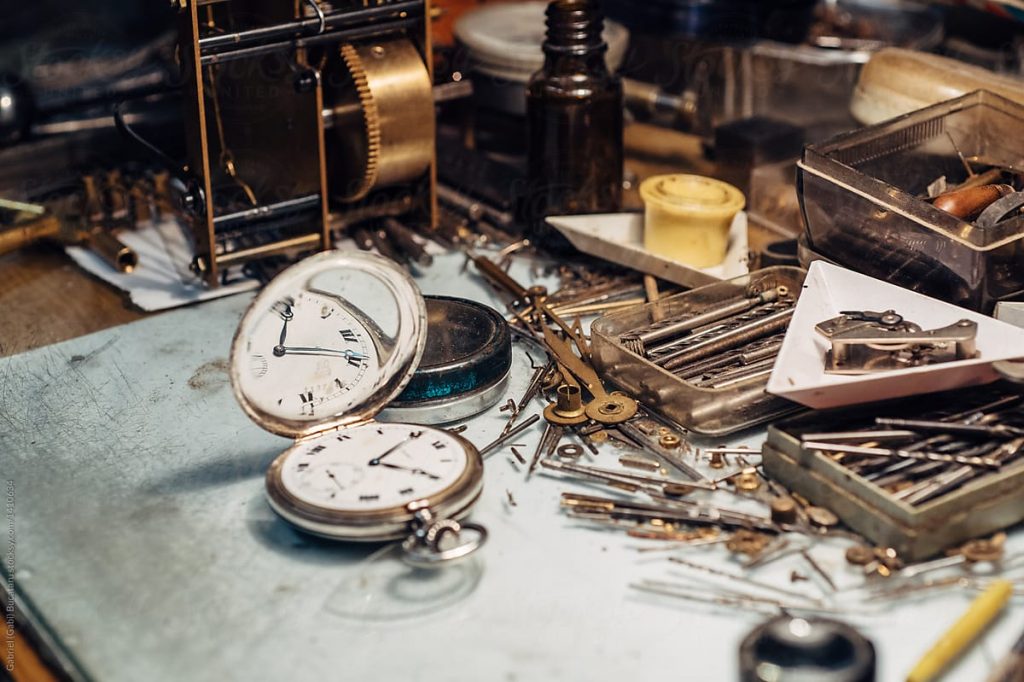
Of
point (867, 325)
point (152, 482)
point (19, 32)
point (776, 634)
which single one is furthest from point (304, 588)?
point (19, 32)

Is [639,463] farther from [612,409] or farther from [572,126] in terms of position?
[572,126]

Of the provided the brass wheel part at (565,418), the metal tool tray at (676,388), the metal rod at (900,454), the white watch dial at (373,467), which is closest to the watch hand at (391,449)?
the white watch dial at (373,467)

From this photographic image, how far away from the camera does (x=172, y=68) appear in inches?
106

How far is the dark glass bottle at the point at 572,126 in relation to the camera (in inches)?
82.7

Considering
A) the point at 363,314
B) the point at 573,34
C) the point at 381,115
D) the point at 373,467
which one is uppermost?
the point at 573,34

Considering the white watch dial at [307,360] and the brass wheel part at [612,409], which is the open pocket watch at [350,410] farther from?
the brass wheel part at [612,409]

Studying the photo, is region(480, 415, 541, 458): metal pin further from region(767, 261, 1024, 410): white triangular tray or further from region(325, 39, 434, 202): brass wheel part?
region(325, 39, 434, 202): brass wheel part

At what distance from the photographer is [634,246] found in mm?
2064

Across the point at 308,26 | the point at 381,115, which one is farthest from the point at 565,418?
the point at 308,26

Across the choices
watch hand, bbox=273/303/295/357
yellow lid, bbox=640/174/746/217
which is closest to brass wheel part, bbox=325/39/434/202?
yellow lid, bbox=640/174/746/217

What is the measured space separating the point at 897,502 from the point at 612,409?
1.43 feet

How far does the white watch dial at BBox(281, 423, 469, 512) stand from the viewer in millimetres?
1365

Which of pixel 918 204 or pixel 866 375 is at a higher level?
pixel 918 204

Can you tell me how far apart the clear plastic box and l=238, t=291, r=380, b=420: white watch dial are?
0.76m
